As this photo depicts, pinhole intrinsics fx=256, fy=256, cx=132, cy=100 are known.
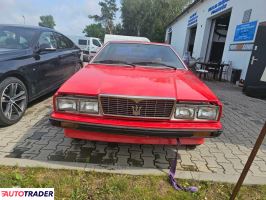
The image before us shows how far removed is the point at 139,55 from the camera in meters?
4.26

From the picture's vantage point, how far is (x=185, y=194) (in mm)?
Result: 2684

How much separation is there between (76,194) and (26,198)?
551mm

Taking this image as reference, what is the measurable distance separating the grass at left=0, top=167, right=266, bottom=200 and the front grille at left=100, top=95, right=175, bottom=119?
72cm

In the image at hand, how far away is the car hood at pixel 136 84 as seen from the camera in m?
2.88

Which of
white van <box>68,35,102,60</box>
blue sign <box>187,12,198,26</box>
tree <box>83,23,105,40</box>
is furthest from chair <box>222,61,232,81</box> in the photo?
tree <box>83,23,105,40</box>

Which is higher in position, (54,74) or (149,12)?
(149,12)

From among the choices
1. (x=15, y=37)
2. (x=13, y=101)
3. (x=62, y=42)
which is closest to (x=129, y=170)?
(x=13, y=101)

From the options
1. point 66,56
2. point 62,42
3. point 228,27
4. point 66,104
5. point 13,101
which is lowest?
point 13,101

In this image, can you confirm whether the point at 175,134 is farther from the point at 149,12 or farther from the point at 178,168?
the point at 149,12

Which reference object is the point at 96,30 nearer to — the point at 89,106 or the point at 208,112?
the point at 89,106

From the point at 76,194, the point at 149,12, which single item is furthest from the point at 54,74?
the point at 149,12

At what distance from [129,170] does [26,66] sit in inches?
104

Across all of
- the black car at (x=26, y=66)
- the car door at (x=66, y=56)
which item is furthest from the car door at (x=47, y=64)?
the car door at (x=66, y=56)

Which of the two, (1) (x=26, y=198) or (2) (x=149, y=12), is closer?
(1) (x=26, y=198)
